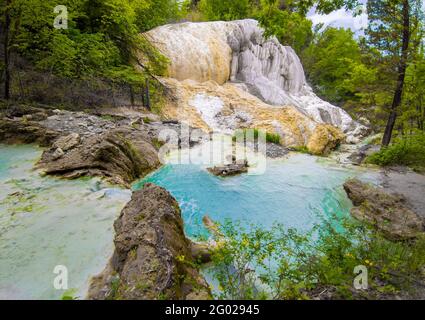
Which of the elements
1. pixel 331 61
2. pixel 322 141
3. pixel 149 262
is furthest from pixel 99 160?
pixel 331 61

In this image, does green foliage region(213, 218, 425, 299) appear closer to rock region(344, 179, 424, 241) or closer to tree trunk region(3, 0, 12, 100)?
rock region(344, 179, 424, 241)

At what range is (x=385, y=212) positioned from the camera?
4.97 meters

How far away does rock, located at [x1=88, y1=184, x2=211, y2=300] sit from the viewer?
212cm

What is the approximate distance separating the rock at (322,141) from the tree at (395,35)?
9.02ft

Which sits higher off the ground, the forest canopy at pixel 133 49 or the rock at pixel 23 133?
the forest canopy at pixel 133 49

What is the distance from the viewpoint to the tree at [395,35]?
26.8 ft

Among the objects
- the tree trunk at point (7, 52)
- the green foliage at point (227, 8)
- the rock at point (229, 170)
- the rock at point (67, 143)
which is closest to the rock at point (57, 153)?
the rock at point (67, 143)

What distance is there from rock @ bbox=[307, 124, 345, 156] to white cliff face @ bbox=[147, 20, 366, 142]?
408 cm

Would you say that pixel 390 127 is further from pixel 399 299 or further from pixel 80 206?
pixel 80 206

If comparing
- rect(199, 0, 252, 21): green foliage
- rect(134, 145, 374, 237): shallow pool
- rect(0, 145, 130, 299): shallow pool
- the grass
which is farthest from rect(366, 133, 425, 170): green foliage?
rect(199, 0, 252, 21): green foliage

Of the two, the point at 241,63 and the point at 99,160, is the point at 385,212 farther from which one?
the point at 241,63

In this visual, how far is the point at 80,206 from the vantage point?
162 inches

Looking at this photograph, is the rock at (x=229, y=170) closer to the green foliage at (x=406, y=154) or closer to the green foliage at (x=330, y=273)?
the green foliage at (x=330, y=273)
